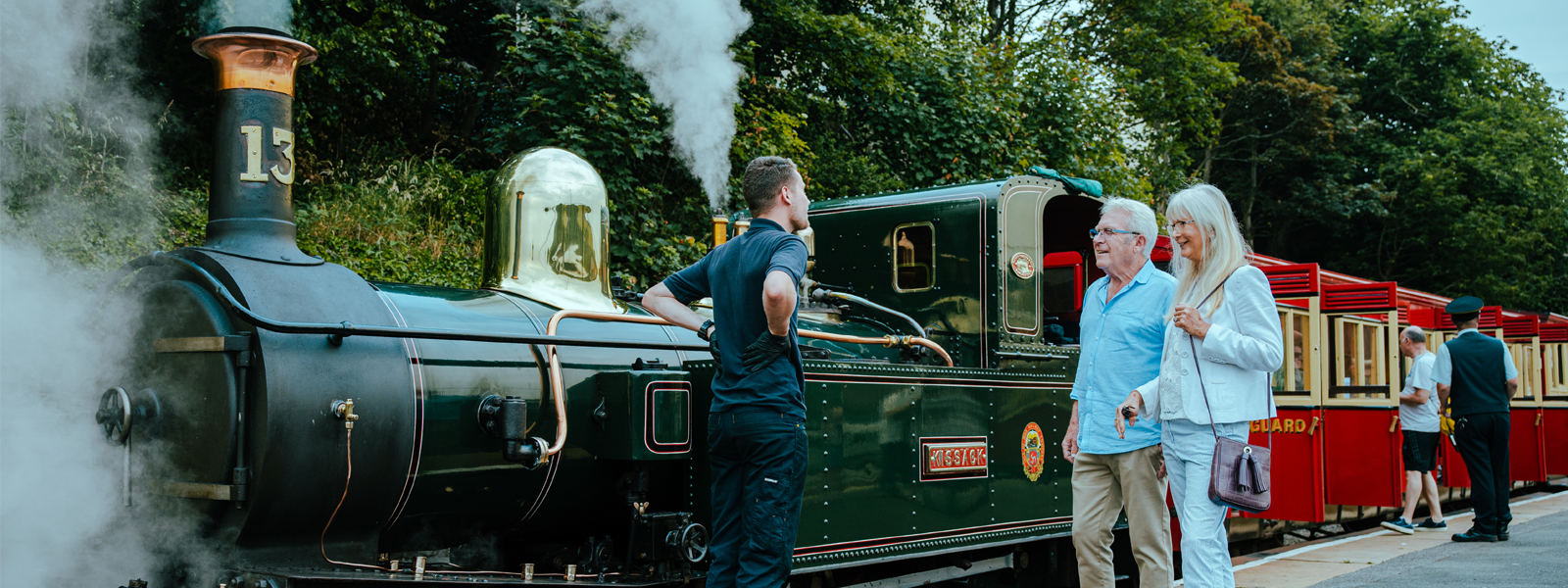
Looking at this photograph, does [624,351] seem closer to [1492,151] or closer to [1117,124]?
[1117,124]

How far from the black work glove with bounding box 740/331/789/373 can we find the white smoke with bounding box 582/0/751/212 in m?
3.63

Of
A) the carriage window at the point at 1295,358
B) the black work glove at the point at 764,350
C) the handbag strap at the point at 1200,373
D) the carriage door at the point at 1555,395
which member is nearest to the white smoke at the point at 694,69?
the black work glove at the point at 764,350

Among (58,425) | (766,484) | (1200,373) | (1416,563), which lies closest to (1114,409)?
(1200,373)

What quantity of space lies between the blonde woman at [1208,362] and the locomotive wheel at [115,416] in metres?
2.94

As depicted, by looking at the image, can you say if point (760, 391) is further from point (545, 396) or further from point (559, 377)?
point (545, 396)

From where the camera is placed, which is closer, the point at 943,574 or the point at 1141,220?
the point at 1141,220

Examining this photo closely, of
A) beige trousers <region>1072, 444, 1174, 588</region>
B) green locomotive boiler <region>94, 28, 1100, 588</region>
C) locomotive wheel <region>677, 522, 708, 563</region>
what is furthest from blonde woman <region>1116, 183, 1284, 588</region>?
locomotive wheel <region>677, 522, 708, 563</region>

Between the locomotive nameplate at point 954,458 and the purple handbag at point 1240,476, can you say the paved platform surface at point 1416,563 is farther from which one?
the purple handbag at point 1240,476

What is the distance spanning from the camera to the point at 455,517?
11.9ft

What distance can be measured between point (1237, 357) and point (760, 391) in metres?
1.31

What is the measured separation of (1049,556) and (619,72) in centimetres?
571

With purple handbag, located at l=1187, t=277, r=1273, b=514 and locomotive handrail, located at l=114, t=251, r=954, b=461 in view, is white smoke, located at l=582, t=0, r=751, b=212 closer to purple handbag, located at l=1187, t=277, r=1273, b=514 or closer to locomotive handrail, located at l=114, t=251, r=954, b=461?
locomotive handrail, located at l=114, t=251, r=954, b=461

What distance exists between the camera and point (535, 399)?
373 cm

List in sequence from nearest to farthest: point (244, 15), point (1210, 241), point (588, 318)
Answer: point (1210, 241), point (244, 15), point (588, 318)
